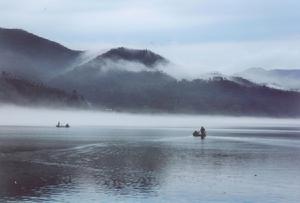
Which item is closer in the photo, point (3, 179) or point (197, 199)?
point (197, 199)

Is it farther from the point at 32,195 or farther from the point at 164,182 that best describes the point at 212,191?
the point at 32,195

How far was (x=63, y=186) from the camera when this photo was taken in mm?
77688

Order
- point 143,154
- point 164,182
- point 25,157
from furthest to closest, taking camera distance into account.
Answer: point 143,154, point 25,157, point 164,182

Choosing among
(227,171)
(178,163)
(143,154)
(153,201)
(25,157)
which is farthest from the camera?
(143,154)

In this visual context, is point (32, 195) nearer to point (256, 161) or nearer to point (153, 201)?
point (153, 201)

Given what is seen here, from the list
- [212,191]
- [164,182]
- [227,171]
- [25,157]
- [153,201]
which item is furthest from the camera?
[25,157]

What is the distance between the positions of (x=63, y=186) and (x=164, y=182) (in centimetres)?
1393

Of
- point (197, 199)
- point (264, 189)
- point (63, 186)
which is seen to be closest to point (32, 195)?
point (63, 186)

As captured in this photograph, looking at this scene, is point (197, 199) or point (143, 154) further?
point (143, 154)

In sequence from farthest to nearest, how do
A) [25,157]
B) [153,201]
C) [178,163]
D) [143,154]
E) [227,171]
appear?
[143,154] → [25,157] → [178,163] → [227,171] → [153,201]

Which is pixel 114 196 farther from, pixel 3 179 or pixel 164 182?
pixel 3 179

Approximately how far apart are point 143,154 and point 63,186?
188 ft

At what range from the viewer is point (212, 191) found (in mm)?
74625

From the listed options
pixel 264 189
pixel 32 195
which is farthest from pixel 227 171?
pixel 32 195
